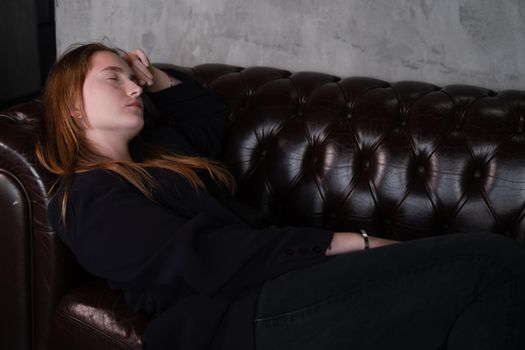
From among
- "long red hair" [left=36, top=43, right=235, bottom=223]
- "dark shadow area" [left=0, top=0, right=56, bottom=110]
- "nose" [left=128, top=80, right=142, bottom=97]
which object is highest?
"nose" [left=128, top=80, right=142, bottom=97]

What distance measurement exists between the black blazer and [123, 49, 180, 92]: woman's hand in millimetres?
515

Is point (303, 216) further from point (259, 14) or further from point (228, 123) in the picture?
point (259, 14)

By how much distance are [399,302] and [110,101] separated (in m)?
0.93

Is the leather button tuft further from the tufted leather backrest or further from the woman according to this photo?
the tufted leather backrest

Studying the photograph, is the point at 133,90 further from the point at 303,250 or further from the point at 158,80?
the point at 303,250

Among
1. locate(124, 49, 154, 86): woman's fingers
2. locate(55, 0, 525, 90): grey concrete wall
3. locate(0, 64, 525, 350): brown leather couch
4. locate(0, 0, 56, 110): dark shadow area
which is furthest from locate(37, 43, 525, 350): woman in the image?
locate(0, 0, 56, 110): dark shadow area

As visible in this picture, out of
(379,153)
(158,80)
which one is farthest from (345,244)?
(158,80)

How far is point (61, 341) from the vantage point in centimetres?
161

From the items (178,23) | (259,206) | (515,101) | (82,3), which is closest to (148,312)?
(259,206)

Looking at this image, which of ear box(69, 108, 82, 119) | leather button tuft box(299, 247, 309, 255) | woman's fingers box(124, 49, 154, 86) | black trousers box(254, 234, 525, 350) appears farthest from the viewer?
woman's fingers box(124, 49, 154, 86)

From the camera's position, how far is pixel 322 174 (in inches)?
74.5

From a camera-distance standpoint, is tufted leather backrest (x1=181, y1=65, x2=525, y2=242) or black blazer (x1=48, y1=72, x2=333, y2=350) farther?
tufted leather backrest (x1=181, y1=65, x2=525, y2=242)

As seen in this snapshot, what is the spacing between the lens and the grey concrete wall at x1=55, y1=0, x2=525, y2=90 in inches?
75.6

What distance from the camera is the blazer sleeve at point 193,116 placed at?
193 cm
